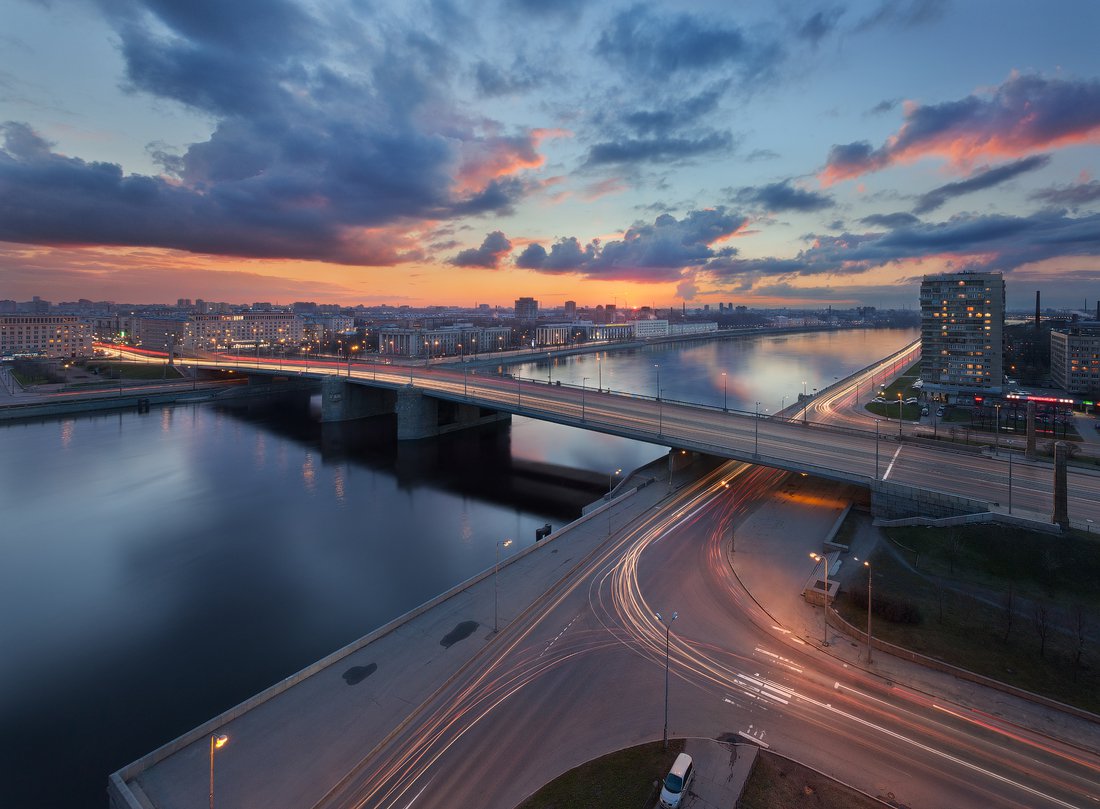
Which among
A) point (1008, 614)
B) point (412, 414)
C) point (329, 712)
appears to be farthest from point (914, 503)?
point (412, 414)

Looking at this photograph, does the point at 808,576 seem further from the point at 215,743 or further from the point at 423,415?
the point at 423,415

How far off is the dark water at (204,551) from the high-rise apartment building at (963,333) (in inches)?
1903

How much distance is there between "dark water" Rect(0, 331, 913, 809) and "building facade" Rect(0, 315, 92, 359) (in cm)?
8889

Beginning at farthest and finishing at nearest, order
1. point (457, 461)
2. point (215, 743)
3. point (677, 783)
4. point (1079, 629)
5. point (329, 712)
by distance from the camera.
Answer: point (457, 461) → point (1079, 629) → point (329, 712) → point (215, 743) → point (677, 783)

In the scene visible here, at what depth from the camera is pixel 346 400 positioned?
7231 centimetres

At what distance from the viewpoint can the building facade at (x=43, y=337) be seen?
131 m

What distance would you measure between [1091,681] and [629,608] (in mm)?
15244

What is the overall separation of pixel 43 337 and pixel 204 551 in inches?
5945

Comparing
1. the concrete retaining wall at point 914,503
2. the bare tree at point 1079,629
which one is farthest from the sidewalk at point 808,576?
the bare tree at point 1079,629

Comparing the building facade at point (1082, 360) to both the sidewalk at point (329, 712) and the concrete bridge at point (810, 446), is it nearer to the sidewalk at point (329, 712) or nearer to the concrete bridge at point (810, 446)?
the concrete bridge at point (810, 446)

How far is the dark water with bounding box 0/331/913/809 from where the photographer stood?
19391 millimetres

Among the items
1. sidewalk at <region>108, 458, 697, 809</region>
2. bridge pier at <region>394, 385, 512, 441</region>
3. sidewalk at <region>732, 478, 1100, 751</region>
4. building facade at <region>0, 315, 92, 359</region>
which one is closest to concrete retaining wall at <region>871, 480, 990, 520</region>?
sidewalk at <region>732, 478, 1100, 751</region>

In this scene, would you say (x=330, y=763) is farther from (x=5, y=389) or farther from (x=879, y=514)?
(x=5, y=389)

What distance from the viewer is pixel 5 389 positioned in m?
85.4
